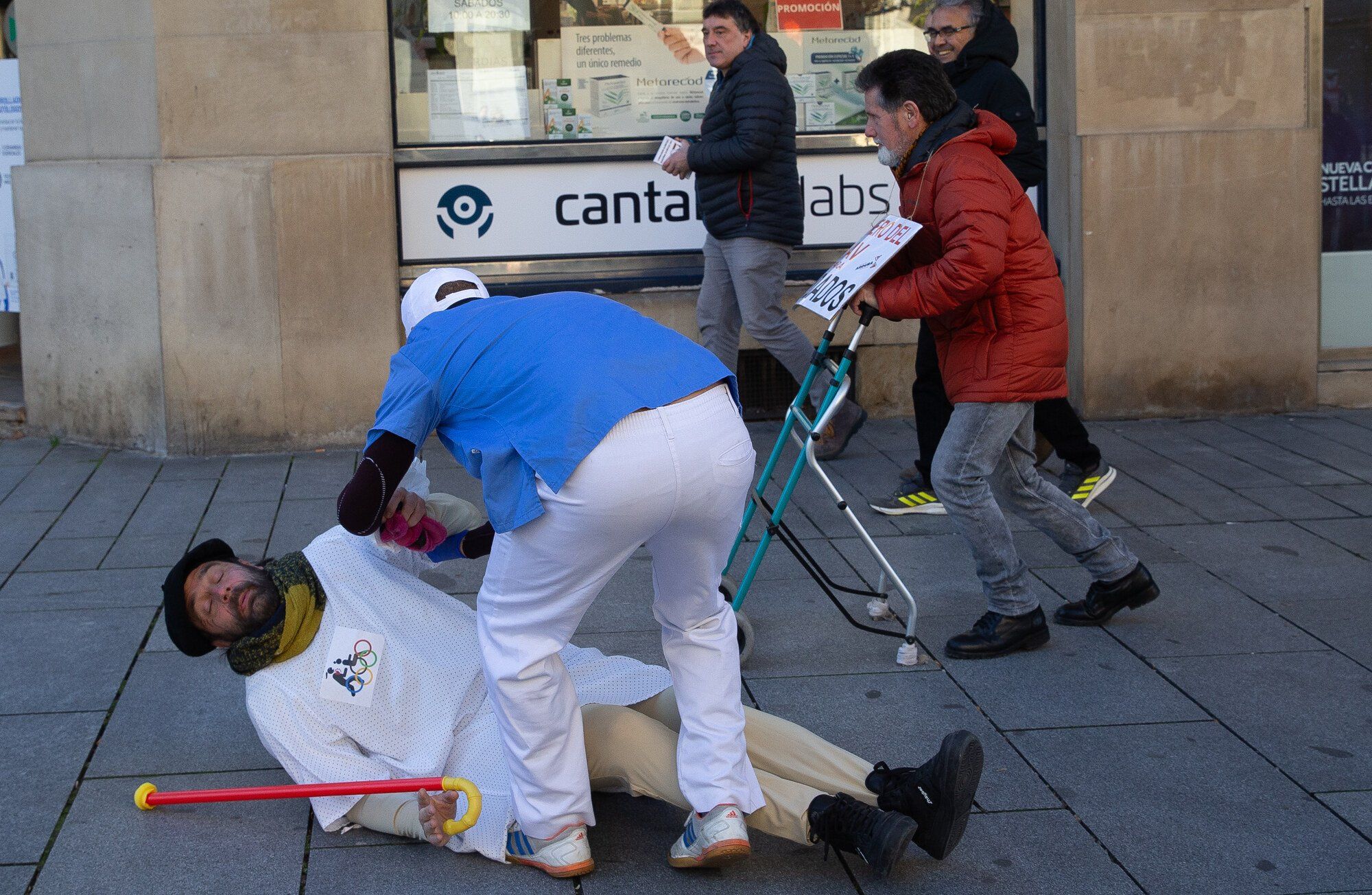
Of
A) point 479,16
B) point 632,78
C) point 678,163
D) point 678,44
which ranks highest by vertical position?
point 479,16

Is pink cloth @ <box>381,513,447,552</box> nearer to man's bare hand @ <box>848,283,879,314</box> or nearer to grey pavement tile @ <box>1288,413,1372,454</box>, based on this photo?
man's bare hand @ <box>848,283,879,314</box>

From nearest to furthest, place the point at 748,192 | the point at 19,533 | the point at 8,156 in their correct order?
the point at 19,533 < the point at 748,192 < the point at 8,156

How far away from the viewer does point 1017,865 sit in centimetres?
317

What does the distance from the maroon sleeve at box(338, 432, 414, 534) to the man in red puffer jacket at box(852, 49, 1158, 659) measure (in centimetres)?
178

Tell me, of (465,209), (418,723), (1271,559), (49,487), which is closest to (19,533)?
(49,487)

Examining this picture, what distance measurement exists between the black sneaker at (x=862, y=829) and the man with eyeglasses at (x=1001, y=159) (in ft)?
8.41

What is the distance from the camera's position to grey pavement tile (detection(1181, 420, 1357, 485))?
6.46 m

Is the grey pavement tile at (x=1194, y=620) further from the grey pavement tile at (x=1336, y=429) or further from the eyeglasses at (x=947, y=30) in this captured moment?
the grey pavement tile at (x=1336, y=429)

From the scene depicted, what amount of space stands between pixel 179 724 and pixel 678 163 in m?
3.61

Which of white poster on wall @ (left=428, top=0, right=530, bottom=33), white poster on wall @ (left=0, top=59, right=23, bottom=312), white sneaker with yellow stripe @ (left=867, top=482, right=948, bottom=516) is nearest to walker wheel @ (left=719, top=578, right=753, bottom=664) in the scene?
white sneaker with yellow stripe @ (left=867, top=482, right=948, bottom=516)

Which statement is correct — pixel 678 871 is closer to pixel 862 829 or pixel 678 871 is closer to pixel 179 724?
pixel 862 829

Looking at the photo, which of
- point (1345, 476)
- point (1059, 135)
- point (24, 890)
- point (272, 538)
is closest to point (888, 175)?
point (1059, 135)

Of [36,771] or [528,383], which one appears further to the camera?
[36,771]

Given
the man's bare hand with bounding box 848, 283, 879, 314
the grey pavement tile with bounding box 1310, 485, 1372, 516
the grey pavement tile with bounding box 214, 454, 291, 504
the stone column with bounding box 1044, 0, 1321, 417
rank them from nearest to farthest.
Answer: the man's bare hand with bounding box 848, 283, 879, 314 → the grey pavement tile with bounding box 1310, 485, 1372, 516 → the grey pavement tile with bounding box 214, 454, 291, 504 → the stone column with bounding box 1044, 0, 1321, 417
